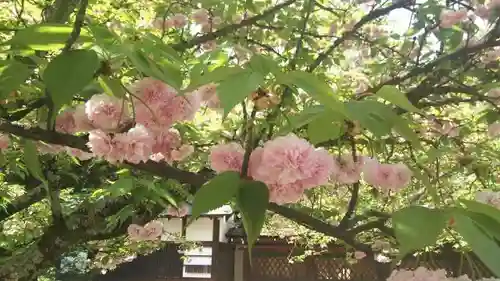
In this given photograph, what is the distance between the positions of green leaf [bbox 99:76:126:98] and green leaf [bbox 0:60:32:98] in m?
0.09

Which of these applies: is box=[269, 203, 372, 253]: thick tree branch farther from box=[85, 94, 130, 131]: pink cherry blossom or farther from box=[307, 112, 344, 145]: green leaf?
→ box=[85, 94, 130, 131]: pink cherry blossom

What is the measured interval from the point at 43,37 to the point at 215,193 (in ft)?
0.81

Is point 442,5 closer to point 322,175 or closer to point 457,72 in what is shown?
point 457,72

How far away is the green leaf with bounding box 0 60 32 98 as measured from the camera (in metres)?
0.64

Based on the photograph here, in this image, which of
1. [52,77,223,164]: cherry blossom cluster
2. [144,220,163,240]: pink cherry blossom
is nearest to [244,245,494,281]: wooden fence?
[144,220,163,240]: pink cherry blossom

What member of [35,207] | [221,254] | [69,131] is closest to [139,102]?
[69,131]

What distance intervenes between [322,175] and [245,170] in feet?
0.45

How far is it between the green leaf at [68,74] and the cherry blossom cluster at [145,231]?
6.32 feet

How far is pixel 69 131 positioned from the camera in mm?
938

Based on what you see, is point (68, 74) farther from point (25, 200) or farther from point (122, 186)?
point (25, 200)

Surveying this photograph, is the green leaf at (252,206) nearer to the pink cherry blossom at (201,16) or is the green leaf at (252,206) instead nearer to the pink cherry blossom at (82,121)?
the pink cherry blossom at (82,121)

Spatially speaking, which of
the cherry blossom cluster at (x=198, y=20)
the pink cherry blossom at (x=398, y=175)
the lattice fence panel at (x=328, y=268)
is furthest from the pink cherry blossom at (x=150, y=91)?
the lattice fence panel at (x=328, y=268)

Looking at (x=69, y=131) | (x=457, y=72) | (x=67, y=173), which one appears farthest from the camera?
(x=67, y=173)

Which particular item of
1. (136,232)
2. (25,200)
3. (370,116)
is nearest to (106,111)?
(370,116)
